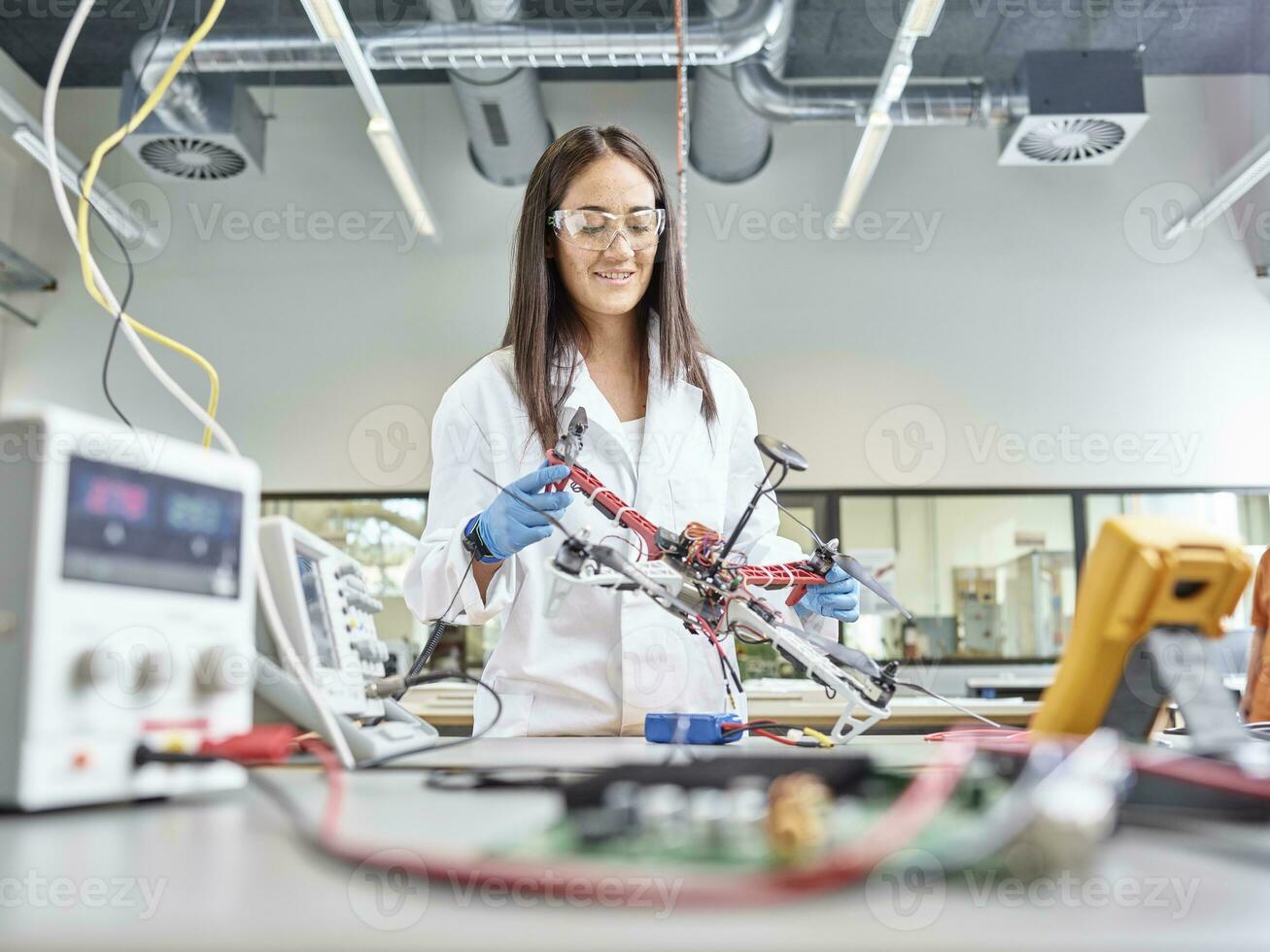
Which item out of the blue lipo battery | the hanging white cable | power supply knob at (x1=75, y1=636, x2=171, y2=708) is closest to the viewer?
power supply knob at (x1=75, y1=636, x2=171, y2=708)

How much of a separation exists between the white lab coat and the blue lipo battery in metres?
0.24

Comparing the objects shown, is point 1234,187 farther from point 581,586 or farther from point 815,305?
point 581,586

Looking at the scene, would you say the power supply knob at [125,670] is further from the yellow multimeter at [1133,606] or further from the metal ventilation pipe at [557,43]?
the metal ventilation pipe at [557,43]

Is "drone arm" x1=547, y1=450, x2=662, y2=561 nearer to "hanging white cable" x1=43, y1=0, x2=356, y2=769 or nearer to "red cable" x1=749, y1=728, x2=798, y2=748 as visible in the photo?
"red cable" x1=749, y1=728, x2=798, y2=748

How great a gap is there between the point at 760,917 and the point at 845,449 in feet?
17.4

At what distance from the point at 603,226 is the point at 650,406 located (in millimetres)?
292

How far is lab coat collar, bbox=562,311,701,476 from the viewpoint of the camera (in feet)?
5.19

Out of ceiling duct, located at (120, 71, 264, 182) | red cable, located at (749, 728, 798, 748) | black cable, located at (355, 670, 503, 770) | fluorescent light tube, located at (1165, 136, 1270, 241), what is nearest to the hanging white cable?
black cable, located at (355, 670, 503, 770)

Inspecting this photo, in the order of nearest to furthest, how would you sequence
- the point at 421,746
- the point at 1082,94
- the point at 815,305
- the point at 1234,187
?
the point at 421,746 → the point at 1082,94 → the point at 1234,187 → the point at 815,305

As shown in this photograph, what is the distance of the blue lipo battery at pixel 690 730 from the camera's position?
1.17m

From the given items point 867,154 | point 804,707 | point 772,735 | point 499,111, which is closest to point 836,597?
point 772,735

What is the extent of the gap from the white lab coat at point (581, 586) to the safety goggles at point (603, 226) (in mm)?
190

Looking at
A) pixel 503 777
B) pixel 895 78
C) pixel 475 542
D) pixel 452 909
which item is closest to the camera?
pixel 452 909

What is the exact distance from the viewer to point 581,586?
1.47 m
